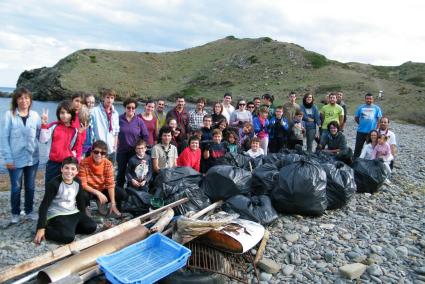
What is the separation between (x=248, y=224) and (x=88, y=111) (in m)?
3.12

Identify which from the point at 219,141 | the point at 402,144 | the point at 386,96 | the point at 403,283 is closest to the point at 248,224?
the point at 403,283

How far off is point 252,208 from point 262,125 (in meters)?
3.44

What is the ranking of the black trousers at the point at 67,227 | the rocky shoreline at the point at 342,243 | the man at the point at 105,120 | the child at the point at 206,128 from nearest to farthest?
the rocky shoreline at the point at 342,243
the black trousers at the point at 67,227
the man at the point at 105,120
the child at the point at 206,128

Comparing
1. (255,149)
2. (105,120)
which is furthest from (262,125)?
(105,120)

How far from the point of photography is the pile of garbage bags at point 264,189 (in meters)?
5.10

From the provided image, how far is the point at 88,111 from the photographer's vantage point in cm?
577

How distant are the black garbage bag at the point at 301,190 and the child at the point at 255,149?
5.59ft

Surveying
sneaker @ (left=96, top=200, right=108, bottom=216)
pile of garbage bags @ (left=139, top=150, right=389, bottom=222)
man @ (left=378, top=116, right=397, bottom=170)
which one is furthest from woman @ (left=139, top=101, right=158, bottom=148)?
man @ (left=378, top=116, right=397, bottom=170)

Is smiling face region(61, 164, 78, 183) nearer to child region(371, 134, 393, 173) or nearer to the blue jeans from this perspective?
the blue jeans

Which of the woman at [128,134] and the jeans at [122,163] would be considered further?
the jeans at [122,163]

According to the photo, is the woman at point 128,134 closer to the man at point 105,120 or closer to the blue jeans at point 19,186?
the man at point 105,120

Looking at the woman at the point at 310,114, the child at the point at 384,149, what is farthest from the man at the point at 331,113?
the child at the point at 384,149

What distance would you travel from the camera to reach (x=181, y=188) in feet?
17.7

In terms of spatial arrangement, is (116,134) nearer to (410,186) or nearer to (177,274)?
(177,274)
